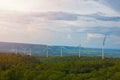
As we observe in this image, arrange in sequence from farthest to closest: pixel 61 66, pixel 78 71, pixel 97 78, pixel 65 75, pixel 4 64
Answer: pixel 4 64
pixel 61 66
pixel 78 71
pixel 65 75
pixel 97 78

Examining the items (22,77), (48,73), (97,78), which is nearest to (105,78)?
(97,78)

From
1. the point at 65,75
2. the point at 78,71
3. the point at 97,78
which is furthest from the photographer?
the point at 78,71

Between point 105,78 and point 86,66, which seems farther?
point 86,66

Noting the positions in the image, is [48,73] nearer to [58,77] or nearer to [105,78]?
[58,77]

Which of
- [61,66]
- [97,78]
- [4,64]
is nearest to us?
[97,78]

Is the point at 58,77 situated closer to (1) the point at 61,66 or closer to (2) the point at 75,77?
(2) the point at 75,77

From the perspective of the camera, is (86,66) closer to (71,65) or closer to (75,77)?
(71,65)

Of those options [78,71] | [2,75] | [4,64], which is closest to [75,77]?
[78,71]

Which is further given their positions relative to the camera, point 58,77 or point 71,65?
point 71,65
